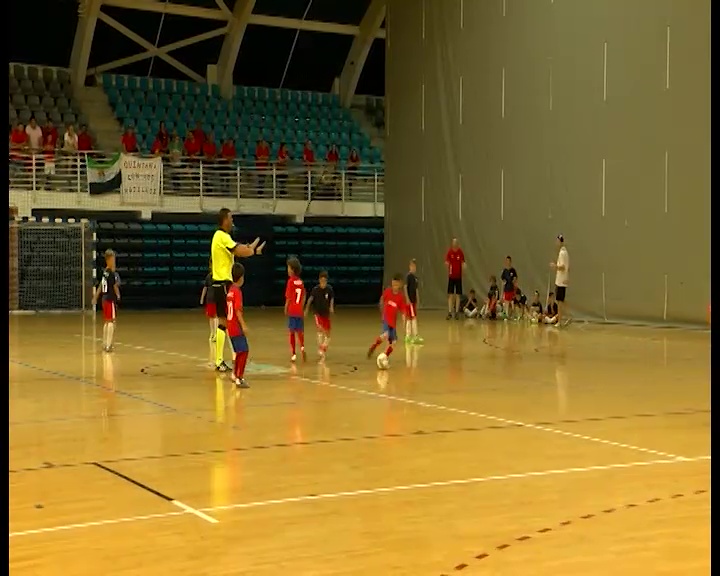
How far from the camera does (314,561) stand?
5129 mm

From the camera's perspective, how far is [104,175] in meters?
29.8

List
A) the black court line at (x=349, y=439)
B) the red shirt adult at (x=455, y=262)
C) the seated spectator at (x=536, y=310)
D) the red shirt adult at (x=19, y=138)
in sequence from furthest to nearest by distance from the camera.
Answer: the red shirt adult at (x=19, y=138), the red shirt adult at (x=455, y=262), the seated spectator at (x=536, y=310), the black court line at (x=349, y=439)

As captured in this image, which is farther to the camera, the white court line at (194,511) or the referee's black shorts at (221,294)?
the referee's black shorts at (221,294)

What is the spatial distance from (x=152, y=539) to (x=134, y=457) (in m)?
2.73

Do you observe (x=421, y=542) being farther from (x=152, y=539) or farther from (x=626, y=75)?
(x=626, y=75)

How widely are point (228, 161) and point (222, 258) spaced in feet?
67.6

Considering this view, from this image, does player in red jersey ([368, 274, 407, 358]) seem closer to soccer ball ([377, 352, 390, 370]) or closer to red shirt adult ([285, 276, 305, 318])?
soccer ball ([377, 352, 390, 370])

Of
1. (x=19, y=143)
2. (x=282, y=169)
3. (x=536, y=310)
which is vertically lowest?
(x=536, y=310)

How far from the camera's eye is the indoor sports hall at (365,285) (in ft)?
19.8

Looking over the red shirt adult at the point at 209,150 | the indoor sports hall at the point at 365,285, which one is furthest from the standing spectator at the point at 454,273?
the red shirt adult at the point at 209,150

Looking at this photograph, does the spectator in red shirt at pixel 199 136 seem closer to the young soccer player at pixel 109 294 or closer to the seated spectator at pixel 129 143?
the seated spectator at pixel 129 143

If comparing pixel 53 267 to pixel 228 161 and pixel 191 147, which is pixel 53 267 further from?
pixel 228 161

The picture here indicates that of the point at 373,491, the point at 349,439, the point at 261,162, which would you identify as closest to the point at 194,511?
the point at 373,491

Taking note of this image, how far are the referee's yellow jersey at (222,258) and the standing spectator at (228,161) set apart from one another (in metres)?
19.2
